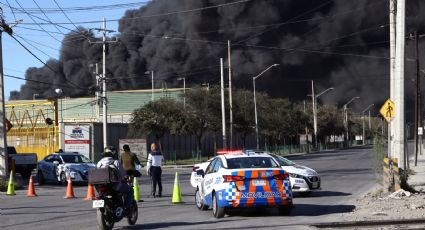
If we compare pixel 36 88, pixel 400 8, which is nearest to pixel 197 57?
pixel 36 88

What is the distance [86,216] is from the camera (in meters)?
16.1

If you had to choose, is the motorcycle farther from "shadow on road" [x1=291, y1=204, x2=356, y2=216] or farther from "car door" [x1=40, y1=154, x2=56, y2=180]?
"car door" [x1=40, y1=154, x2=56, y2=180]

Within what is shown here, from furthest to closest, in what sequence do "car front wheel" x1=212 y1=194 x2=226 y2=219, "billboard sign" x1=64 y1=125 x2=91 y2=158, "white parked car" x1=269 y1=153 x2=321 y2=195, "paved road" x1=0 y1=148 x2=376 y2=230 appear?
"billboard sign" x1=64 y1=125 x2=91 y2=158 < "white parked car" x1=269 y1=153 x2=321 y2=195 < "car front wheel" x1=212 y1=194 x2=226 y2=219 < "paved road" x1=0 y1=148 x2=376 y2=230

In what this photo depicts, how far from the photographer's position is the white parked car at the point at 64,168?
96.1ft

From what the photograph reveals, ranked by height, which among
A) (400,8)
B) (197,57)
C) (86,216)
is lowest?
(86,216)

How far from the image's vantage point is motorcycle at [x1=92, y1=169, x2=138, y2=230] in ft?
40.9

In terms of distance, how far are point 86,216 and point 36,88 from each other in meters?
130

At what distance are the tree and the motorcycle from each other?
4526 centimetres

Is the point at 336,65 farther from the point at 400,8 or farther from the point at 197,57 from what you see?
the point at 400,8

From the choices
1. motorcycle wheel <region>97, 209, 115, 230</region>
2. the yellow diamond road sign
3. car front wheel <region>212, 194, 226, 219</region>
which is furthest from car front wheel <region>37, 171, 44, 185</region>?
motorcycle wheel <region>97, 209, 115, 230</region>

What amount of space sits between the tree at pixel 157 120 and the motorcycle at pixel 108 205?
4526 cm

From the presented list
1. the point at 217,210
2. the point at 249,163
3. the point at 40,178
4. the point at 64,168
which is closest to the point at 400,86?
the point at 249,163

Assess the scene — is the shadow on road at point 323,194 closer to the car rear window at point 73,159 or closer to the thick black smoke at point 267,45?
the car rear window at point 73,159

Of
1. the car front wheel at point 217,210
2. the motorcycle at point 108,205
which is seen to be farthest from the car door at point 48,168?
the motorcycle at point 108,205
